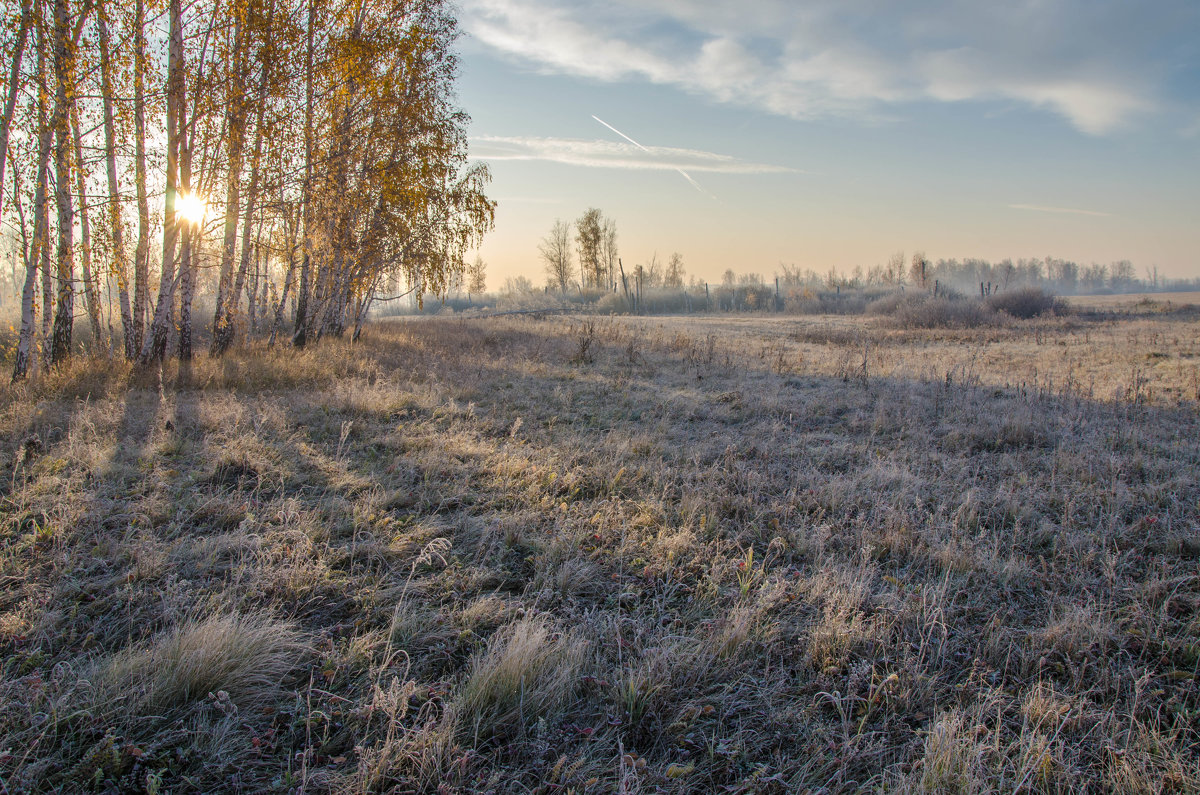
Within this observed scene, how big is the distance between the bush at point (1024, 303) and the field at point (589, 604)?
25.3m

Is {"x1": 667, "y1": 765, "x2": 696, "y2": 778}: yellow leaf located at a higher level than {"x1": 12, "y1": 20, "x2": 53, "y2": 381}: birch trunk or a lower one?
lower

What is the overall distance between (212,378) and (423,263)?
22.8ft

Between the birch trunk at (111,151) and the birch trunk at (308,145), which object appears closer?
the birch trunk at (111,151)

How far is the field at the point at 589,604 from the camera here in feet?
6.83

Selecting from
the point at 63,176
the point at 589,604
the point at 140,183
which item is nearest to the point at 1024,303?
the point at 589,604

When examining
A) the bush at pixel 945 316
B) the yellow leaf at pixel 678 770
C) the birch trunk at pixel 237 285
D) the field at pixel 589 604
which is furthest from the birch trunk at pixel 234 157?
the bush at pixel 945 316

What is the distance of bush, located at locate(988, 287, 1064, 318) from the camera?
27.4m

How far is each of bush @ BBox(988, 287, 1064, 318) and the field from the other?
83.1ft

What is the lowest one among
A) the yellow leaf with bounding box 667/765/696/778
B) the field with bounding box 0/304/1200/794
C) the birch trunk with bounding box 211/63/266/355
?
the yellow leaf with bounding box 667/765/696/778

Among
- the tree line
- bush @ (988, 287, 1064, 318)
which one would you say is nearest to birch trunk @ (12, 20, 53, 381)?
the tree line

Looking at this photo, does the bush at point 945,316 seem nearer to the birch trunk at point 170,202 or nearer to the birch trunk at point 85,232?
the birch trunk at point 170,202

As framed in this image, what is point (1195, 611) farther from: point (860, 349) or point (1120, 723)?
point (860, 349)

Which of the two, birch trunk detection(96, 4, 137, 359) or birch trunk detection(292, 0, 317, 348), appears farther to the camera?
birch trunk detection(292, 0, 317, 348)

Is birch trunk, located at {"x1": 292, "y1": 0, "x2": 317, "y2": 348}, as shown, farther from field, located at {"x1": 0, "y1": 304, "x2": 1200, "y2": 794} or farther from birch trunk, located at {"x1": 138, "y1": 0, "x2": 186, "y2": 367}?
field, located at {"x1": 0, "y1": 304, "x2": 1200, "y2": 794}
